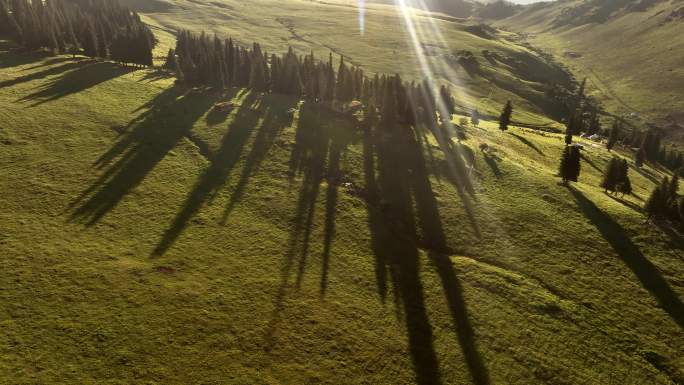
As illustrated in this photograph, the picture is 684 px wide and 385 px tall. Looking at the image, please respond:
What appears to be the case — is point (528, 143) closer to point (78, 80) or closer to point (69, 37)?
point (78, 80)

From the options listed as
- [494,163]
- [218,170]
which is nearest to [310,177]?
[218,170]

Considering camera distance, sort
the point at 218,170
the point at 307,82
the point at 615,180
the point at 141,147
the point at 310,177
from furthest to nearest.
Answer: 1. the point at 307,82
2. the point at 615,180
3. the point at 310,177
4. the point at 141,147
5. the point at 218,170

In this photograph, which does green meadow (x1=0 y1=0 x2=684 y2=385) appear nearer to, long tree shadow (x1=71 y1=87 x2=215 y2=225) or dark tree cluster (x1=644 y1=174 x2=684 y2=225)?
long tree shadow (x1=71 y1=87 x2=215 y2=225)

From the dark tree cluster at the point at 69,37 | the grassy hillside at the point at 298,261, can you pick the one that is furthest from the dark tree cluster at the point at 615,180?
the dark tree cluster at the point at 69,37

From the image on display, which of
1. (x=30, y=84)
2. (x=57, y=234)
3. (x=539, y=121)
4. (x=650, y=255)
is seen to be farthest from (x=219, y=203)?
(x=539, y=121)

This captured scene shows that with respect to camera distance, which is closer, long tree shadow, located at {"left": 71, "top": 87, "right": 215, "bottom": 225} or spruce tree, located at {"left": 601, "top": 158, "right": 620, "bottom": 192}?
long tree shadow, located at {"left": 71, "top": 87, "right": 215, "bottom": 225}

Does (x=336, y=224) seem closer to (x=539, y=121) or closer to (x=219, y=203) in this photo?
(x=219, y=203)

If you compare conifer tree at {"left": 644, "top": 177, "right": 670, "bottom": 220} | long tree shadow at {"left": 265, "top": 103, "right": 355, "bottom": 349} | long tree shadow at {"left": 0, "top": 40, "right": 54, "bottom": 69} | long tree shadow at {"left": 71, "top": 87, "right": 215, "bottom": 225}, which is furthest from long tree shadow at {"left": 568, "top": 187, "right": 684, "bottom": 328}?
long tree shadow at {"left": 0, "top": 40, "right": 54, "bottom": 69}
